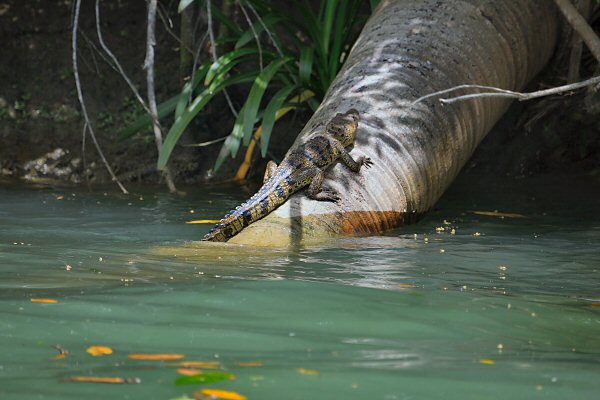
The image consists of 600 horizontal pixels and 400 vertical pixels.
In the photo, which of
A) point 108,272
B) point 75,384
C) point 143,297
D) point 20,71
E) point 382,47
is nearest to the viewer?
→ point 75,384

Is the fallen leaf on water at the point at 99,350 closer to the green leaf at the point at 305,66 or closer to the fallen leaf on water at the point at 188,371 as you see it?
the fallen leaf on water at the point at 188,371

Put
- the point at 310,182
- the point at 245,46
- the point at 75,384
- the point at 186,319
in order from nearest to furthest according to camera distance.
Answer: the point at 75,384, the point at 186,319, the point at 310,182, the point at 245,46

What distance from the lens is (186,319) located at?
3.34m

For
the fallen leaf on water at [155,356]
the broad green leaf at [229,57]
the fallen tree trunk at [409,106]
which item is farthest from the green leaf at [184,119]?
the fallen leaf on water at [155,356]

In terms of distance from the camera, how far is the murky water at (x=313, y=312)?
265 centimetres

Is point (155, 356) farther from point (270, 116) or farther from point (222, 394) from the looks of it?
point (270, 116)

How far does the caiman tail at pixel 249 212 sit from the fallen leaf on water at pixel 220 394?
3229mm

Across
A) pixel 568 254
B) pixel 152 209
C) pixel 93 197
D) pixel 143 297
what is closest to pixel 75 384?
pixel 143 297

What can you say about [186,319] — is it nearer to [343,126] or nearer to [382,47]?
[343,126]

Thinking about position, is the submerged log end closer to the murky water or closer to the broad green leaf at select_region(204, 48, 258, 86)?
the murky water

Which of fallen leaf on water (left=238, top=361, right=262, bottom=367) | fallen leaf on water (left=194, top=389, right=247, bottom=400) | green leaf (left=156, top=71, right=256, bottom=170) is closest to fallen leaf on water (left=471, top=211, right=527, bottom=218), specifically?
green leaf (left=156, top=71, right=256, bottom=170)

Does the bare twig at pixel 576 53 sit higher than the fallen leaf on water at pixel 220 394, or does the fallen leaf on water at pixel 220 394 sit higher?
the bare twig at pixel 576 53

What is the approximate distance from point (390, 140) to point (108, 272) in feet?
8.87

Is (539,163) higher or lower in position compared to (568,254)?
higher
